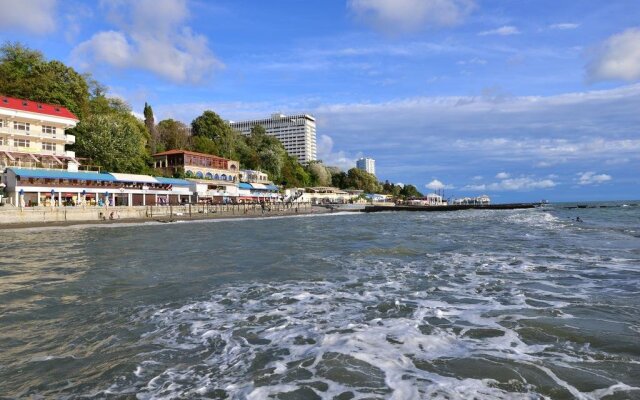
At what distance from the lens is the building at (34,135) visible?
1874 inches

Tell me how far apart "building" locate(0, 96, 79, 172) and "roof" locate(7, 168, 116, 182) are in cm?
237

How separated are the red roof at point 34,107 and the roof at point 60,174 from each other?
8413 millimetres

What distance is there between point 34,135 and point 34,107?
3.35 m

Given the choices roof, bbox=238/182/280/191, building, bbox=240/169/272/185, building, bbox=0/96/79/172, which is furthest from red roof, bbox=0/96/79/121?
building, bbox=240/169/272/185

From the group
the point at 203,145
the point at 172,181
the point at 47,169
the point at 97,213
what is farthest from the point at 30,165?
the point at 203,145

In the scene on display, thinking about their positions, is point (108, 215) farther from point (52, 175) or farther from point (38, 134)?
point (38, 134)

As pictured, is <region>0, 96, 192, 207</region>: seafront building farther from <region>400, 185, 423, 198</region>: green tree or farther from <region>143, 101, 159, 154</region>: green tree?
<region>400, 185, 423, 198</region>: green tree

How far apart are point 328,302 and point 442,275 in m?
4.51

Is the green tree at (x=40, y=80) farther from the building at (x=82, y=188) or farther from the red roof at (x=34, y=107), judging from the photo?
the building at (x=82, y=188)

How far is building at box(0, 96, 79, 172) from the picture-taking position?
47.6 meters

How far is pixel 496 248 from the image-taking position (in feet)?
60.2

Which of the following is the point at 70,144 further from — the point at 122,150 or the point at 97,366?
the point at 97,366

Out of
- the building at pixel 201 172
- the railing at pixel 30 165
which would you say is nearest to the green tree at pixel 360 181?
the building at pixel 201 172

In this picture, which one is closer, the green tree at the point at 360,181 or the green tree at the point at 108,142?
the green tree at the point at 108,142
